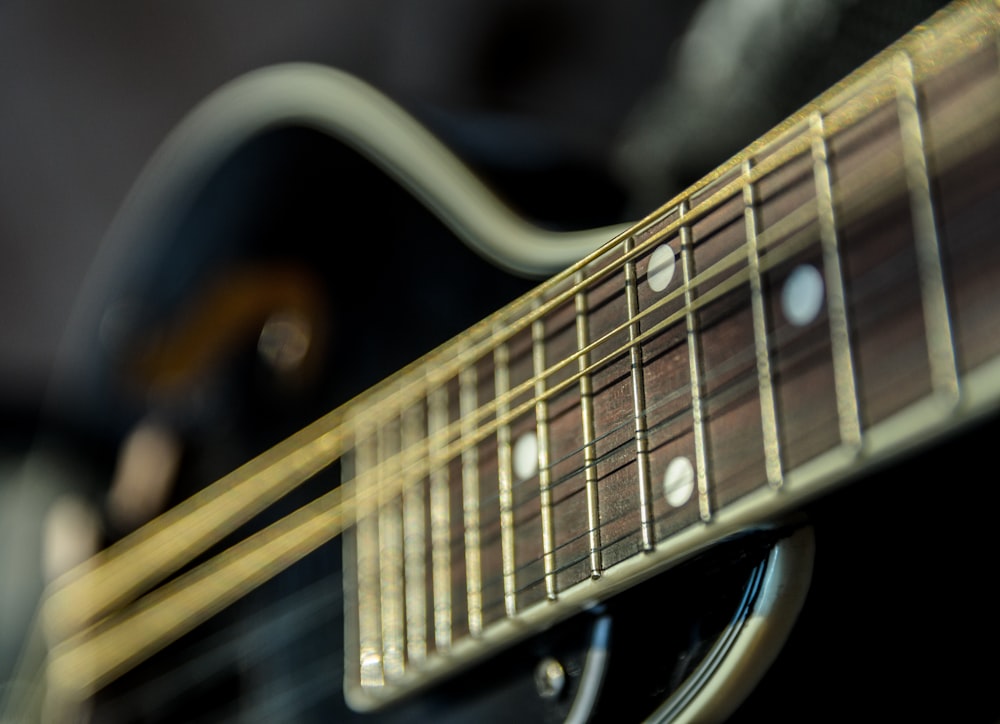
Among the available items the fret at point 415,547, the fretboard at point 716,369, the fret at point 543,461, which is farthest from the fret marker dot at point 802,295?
the fret at point 415,547

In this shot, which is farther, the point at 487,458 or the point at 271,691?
the point at 271,691

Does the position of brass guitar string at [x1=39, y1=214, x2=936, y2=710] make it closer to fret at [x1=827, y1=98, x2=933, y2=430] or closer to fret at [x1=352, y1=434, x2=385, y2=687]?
fret at [x1=352, y1=434, x2=385, y2=687]

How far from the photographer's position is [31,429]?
1024 mm

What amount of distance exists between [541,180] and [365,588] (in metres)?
0.24

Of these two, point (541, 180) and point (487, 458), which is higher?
point (541, 180)

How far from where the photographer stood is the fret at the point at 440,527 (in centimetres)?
48

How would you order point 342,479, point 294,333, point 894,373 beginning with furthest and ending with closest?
1. point 294,333
2. point 342,479
3. point 894,373

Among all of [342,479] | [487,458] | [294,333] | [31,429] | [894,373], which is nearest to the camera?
[894,373]

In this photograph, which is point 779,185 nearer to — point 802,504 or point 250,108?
point 802,504

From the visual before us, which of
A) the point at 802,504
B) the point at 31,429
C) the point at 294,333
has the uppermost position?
the point at 31,429

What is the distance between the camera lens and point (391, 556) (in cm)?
53

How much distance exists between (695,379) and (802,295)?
0.05 meters

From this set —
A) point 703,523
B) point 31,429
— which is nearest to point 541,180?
point 703,523

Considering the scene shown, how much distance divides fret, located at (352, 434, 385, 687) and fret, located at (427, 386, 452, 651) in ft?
0.17
